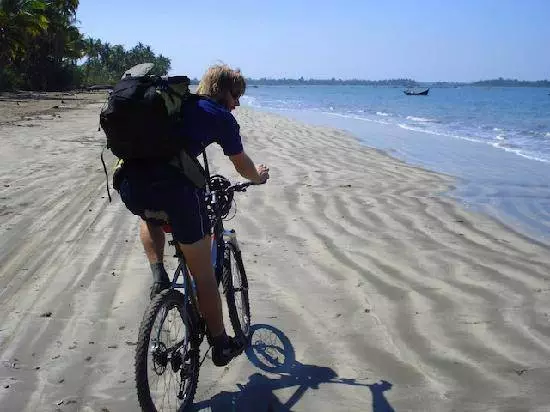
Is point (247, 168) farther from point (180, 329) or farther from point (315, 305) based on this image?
point (315, 305)

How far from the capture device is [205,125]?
286 cm

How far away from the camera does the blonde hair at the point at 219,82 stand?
10.4 feet

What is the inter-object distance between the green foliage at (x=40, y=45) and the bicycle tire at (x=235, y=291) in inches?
1563

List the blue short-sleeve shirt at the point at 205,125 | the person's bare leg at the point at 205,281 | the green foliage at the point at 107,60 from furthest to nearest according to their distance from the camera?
the green foliage at the point at 107,60, the person's bare leg at the point at 205,281, the blue short-sleeve shirt at the point at 205,125

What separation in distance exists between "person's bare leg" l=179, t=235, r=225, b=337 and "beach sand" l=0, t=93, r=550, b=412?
0.50 meters

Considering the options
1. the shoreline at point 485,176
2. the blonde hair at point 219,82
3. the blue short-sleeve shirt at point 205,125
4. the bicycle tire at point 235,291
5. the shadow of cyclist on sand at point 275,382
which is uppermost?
the blonde hair at point 219,82

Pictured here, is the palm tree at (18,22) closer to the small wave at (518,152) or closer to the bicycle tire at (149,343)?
the small wave at (518,152)

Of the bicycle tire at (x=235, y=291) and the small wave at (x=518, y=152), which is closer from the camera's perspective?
the bicycle tire at (x=235, y=291)

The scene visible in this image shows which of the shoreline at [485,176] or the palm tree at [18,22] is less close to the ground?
the palm tree at [18,22]

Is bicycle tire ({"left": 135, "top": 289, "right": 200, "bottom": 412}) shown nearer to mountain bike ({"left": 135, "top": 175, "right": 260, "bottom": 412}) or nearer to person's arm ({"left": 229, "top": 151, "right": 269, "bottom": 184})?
mountain bike ({"left": 135, "top": 175, "right": 260, "bottom": 412})

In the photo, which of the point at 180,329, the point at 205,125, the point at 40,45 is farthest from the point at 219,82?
the point at 40,45

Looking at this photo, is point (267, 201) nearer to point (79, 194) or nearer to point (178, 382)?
point (79, 194)

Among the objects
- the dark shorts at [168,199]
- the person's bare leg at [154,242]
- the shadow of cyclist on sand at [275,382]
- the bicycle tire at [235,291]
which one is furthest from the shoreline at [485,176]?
the dark shorts at [168,199]

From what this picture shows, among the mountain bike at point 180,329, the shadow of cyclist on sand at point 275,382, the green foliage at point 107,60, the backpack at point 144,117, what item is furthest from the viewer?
the green foliage at point 107,60
